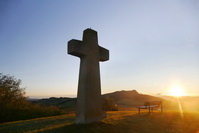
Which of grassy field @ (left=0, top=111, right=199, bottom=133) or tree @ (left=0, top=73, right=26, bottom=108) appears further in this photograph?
tree @ (left=0, top=73, right=26, bottom=108)

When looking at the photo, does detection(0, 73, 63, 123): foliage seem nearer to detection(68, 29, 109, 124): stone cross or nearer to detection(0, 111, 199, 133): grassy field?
detection(0, 111, 199, 133): grassy field

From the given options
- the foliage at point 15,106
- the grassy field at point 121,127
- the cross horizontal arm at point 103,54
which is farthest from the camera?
the foliage at point 15,106

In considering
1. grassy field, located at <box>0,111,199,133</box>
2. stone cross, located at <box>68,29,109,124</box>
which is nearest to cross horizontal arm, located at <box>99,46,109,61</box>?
stone cross, located at <box>68,29,109,124</box>

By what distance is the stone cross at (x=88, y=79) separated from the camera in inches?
282

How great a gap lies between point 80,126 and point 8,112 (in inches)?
445

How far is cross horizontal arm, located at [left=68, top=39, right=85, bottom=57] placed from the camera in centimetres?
722

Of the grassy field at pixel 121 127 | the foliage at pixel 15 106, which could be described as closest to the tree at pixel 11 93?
the foliage at pixel 15 106

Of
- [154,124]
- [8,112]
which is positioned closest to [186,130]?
[154,124]

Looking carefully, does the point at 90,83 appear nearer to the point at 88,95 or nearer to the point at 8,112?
the point at 88,95

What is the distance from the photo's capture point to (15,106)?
57.6ft

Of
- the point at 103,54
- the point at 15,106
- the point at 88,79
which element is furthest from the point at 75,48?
the point at 15,106

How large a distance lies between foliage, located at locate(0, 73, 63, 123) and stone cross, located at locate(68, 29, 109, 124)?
10.1m

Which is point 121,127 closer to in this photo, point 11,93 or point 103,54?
point 103,54

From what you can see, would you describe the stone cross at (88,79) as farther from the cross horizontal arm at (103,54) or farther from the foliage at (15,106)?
the foliage at (15,106)
